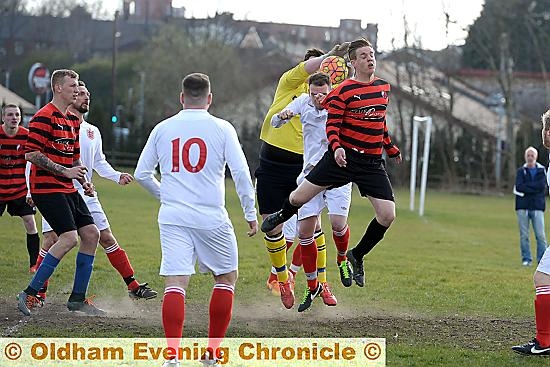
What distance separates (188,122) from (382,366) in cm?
235

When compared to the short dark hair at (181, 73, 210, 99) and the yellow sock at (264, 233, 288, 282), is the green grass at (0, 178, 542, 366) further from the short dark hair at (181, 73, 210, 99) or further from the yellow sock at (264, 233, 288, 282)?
the short dark hair at (181, 73, 210, 99)

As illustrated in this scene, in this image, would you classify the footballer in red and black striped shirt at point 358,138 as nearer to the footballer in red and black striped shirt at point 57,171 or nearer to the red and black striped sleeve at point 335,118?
the red and black striped sleeve at point 335,118

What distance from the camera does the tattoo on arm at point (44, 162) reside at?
9.09m

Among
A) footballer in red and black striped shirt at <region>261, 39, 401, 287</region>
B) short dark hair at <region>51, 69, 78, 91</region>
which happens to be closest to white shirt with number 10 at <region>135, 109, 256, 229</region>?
footballer in red and black striped shirt at <region>261, 39, 401, 287</region>

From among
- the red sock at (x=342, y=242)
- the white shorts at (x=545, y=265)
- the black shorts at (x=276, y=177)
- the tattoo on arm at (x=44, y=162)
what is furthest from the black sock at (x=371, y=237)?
the tattoo on arm at (x=44, y=162)

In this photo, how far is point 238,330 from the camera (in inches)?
351

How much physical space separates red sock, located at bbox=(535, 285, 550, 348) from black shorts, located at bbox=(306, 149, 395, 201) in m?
1.72

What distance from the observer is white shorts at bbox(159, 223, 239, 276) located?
7.24 m

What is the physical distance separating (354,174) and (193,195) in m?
2.21

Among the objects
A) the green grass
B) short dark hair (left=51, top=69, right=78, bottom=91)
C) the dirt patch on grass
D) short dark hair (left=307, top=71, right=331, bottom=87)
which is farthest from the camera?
the green grass

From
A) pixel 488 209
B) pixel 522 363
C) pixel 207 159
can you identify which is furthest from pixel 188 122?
pixel 488 209

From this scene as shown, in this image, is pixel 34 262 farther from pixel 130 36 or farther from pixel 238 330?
pixel 130 36

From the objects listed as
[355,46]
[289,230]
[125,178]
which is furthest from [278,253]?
[355,46]

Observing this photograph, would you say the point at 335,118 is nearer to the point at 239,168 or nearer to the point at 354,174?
the point at 354,174
